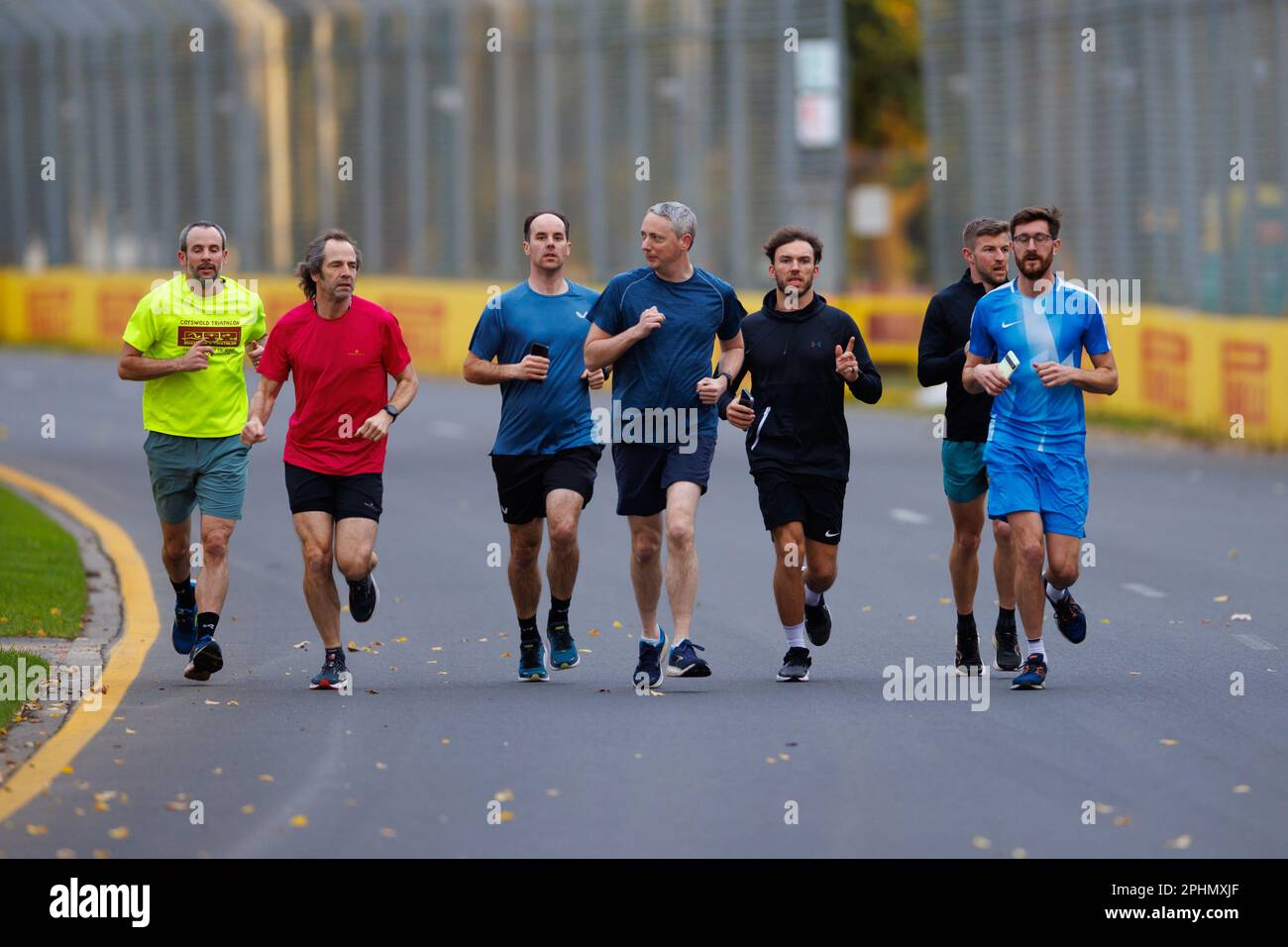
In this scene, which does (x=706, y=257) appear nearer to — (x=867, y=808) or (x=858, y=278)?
(x=858, y=278)

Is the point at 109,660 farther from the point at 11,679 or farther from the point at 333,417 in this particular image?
the point at 333,417

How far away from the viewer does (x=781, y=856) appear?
757 cm

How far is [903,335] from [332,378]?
24.3 metres

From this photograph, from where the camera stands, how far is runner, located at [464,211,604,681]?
1085cm

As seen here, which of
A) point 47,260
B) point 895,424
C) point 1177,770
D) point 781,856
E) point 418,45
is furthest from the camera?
point 47,260

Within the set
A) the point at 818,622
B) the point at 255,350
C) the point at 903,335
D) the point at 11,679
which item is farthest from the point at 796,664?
the point at 903,335

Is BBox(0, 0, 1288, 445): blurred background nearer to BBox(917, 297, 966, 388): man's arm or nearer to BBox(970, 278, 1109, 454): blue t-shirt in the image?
BBox(917, 297, 966, 388): man's arm

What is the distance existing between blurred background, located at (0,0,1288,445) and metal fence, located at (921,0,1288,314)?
0.04 meters

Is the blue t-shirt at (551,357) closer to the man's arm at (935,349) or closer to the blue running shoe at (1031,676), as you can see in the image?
the man's arm at (935,349)

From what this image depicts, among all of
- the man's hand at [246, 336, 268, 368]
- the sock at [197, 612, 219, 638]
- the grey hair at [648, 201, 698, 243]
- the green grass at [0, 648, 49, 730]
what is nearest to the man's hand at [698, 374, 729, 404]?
the grey hair at [648, 201, 698, 243]

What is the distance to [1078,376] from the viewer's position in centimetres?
1027

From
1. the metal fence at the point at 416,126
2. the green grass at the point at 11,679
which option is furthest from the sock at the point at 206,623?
the metal fence at the point at 416,126
